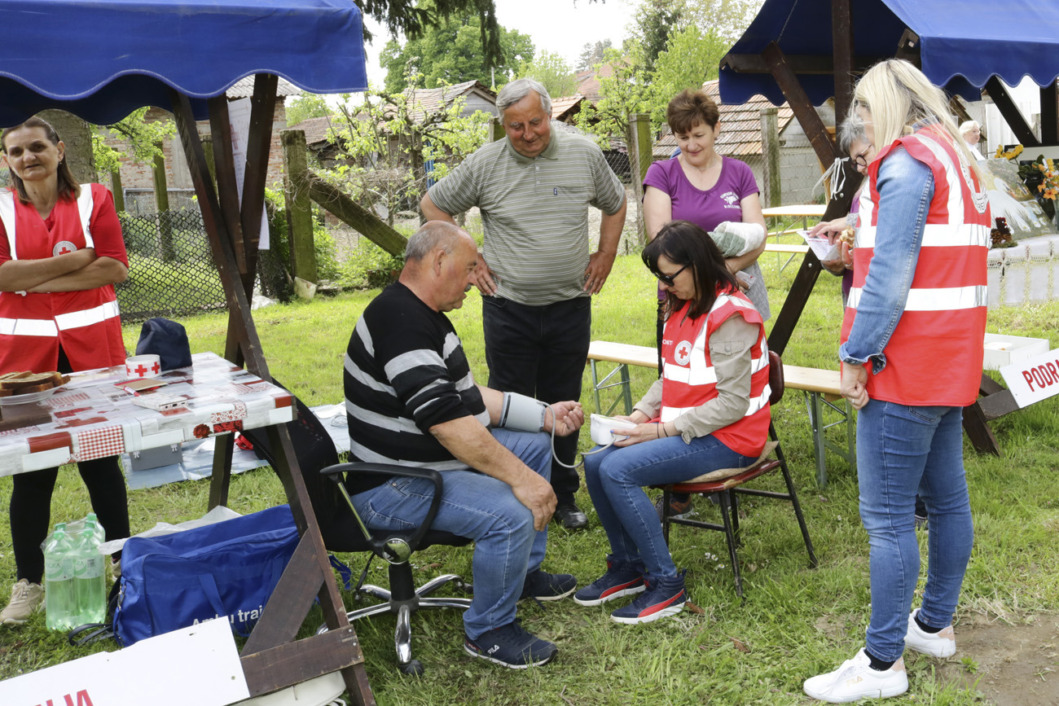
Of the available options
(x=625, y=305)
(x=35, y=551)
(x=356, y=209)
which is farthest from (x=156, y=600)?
(x=356, y=209)

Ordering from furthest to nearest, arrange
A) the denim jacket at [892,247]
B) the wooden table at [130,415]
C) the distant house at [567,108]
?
the distant house at [567,108], the wooden table at [130,415], the denim jacket at [892,247]

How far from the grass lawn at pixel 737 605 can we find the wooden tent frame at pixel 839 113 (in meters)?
0.21

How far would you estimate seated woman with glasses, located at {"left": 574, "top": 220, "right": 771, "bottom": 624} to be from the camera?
319 cm

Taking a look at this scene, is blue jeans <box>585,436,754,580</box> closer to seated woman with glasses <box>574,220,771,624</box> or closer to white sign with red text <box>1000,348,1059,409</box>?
seated woman with glasses <box>574,220,771,624</box>

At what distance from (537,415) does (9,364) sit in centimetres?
197

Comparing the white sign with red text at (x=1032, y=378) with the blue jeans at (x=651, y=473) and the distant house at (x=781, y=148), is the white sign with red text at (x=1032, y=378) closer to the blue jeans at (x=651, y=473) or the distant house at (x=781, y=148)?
the blue jeans at (x=651, y=473)

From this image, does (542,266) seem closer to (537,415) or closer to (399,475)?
(537,415)

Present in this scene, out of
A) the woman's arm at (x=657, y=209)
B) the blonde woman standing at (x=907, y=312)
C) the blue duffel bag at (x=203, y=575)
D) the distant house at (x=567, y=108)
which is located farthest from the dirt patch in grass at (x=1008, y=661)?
the distant house at (x=567, y=108)

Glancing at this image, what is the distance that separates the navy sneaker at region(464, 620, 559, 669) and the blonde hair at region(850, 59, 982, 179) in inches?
74.4

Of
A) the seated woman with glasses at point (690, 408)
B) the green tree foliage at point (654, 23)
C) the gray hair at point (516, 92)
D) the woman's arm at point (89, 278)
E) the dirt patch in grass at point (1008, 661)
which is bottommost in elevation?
the dirt patch in grass at point (1008, 661)

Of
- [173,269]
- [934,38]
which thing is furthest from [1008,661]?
[173,269]

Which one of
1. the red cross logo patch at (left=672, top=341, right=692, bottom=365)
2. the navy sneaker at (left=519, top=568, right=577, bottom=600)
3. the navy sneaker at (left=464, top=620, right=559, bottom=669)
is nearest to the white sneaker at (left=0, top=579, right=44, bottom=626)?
the navy sneaker at (left=464, top=620, right=559, bottom=669)

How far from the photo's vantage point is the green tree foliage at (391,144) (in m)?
10.8

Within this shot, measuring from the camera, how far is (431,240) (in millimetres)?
2949
